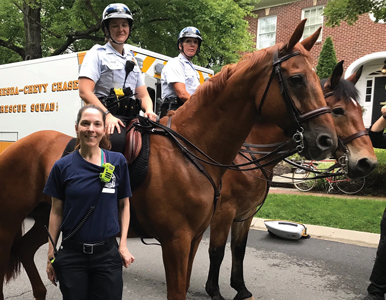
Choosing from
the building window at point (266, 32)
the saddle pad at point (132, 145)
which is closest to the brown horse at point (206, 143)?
the saddle pad at point (132, 145)

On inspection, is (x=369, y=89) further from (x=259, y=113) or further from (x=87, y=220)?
Answer: (x=87, y=220)

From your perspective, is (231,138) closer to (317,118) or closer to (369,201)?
(317,118)

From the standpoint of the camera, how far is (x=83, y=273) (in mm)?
1963

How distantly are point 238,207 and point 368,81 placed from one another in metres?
15.0

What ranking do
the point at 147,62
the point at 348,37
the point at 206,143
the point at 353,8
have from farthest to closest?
1. the point at 348,37
2. the point at 353,8
3. the point at 147,62
4. the point at 206,143

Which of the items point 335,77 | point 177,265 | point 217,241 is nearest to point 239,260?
point 217,241

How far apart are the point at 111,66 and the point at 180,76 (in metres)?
1.18

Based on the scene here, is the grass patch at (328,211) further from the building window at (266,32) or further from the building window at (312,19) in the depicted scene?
the building window at (266,32)

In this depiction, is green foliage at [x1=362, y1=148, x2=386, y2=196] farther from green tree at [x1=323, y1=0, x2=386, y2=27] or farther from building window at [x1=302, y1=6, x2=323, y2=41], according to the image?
building window at [x1=302, y1=6, x2=323, y2=41]

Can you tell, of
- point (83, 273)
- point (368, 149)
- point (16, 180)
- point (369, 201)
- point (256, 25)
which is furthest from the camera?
point (256, 25)

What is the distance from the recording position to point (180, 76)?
12.5 ft

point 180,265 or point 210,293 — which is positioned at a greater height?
point 180,265

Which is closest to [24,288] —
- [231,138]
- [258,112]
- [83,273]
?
[83,273]

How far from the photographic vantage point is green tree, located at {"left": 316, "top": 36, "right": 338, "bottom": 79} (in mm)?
15133
